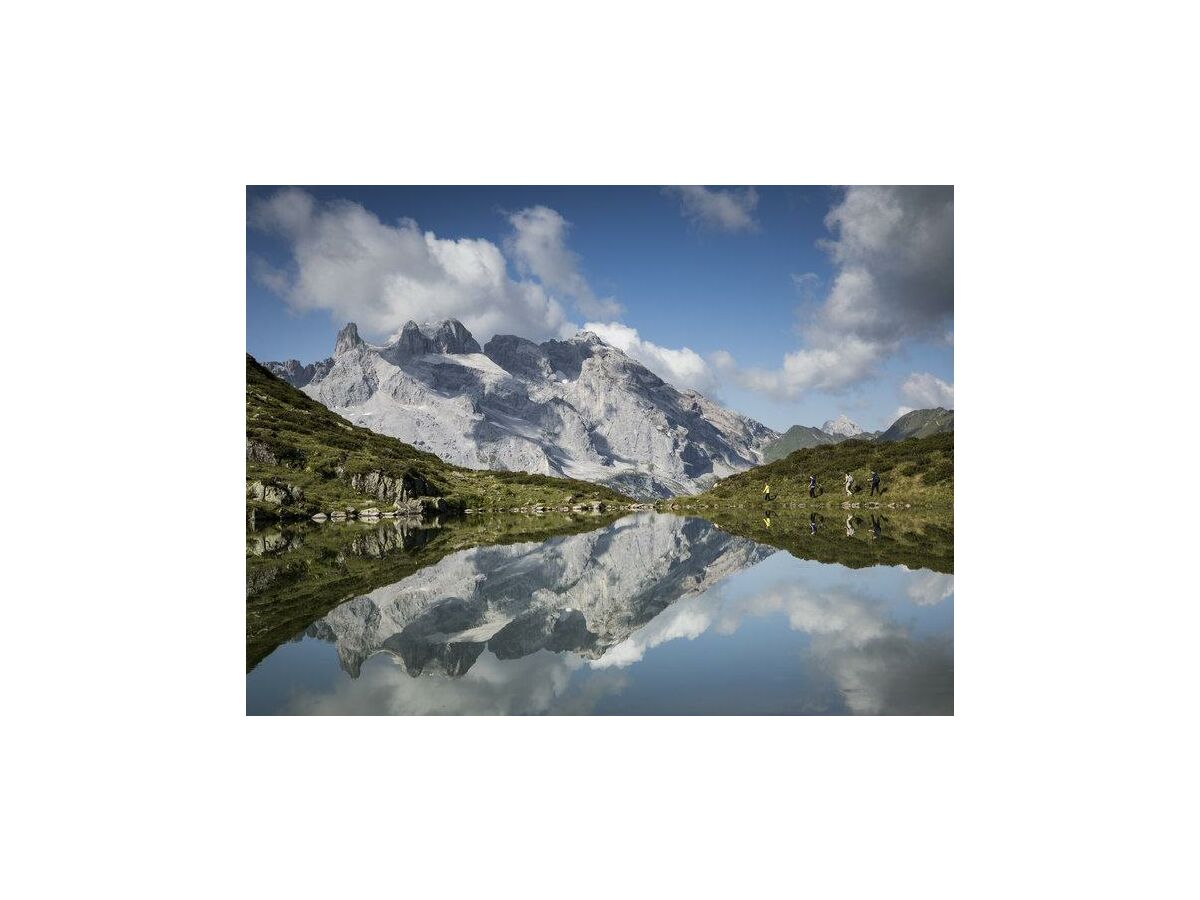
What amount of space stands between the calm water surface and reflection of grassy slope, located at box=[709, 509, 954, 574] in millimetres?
218

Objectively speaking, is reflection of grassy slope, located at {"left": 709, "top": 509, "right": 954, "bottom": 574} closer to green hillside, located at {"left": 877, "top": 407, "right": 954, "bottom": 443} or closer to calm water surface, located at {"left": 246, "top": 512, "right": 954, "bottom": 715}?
calm water surface, located at {"left": 246, "top": 512, "right": 954, "bottom": 715}

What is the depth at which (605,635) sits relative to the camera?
11508 mm

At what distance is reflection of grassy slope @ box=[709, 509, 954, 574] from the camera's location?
19484mm

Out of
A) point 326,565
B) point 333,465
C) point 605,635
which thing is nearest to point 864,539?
point 605,635

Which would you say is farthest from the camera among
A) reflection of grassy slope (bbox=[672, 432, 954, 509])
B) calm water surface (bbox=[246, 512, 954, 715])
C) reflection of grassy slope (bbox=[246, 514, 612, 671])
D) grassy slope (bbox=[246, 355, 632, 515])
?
grassy slope (bbox=[246, 355, 632, 515])

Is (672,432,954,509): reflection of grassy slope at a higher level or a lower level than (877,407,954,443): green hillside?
lower

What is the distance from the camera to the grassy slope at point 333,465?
5219cm

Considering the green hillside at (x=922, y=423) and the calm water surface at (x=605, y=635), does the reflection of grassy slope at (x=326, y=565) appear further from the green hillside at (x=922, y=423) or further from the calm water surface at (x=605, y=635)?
the green hillside at (x=922, y=423)

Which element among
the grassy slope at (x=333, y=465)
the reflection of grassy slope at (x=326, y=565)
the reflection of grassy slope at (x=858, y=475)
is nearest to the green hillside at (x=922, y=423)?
the reflection of grassy slope at (x=858, y=475)

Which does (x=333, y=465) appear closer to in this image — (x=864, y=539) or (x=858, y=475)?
(x=858, y=475)

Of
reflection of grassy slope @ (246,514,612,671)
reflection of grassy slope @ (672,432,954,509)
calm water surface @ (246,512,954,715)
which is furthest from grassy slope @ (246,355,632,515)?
calm water surface @ (246,512,954,715)
